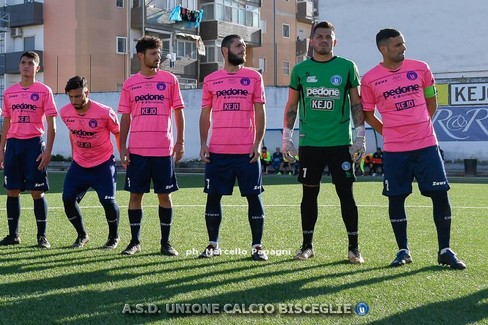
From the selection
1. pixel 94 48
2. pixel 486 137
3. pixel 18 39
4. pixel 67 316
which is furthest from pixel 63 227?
pixel 18 39

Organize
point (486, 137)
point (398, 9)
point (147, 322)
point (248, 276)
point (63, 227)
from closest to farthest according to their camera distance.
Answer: point (147, 322)
point (248, 276)
point (63, 227)
point (486, 137)
point (398, 9)

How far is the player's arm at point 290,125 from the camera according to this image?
705cm

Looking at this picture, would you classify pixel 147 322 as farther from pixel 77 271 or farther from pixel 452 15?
pixel 452 15

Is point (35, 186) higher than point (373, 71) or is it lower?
lower

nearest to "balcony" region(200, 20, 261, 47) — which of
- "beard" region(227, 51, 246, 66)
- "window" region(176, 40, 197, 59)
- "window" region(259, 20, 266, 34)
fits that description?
"window" region(176, 40, 197, 59)

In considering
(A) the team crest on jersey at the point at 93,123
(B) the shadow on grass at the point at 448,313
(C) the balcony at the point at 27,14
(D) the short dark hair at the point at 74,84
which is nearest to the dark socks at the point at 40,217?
(A) the team crest on jersey at the point at 93,123

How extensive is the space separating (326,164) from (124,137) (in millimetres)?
2194

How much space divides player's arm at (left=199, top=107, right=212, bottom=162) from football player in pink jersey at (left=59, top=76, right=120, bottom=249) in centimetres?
114

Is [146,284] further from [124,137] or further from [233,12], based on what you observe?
[233,12]

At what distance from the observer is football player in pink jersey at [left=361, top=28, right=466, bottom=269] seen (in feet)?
22.0

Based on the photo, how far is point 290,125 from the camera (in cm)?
723

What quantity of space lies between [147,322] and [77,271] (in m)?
2.04

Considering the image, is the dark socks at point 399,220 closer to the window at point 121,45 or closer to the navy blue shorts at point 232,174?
the navy blue shorts at point 232,174

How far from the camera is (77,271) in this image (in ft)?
21.0
